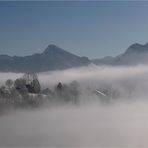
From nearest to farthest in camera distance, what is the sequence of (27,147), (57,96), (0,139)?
(27,147) → (0,139) → (57,96)

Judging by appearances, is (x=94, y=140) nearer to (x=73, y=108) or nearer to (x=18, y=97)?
(x=18, y=97)

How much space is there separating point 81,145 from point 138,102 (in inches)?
2819

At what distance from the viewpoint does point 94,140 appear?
60.2 metres

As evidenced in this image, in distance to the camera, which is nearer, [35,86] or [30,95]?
[30,95]

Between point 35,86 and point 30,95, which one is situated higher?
point 35,86

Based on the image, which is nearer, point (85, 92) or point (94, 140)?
point (94, 140)

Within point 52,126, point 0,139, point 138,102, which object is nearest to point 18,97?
point 52,126

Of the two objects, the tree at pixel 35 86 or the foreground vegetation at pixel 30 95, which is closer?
the foreground vegetation at pixel 30 95

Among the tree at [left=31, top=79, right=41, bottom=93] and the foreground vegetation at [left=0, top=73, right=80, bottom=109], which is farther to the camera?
the tree at [left=31, top=79, right=41, bottom=93]

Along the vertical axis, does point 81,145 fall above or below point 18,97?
below

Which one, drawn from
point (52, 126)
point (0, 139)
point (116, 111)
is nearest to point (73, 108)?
point (116, 111)

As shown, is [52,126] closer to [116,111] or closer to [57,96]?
[57,96]

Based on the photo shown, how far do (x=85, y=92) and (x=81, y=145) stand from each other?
48243 mm

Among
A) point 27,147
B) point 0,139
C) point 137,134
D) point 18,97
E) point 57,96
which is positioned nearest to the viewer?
point 27,147
